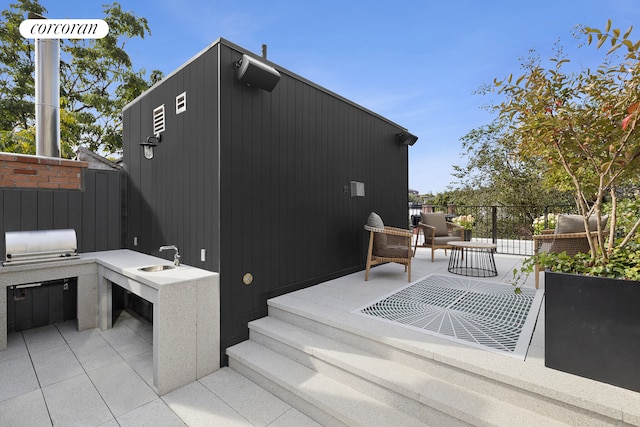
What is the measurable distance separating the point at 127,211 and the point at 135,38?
9.61 meters

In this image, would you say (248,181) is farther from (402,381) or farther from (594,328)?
(594,328)

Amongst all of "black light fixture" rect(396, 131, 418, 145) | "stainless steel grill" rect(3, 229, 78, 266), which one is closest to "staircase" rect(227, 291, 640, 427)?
"stainless steel grill" rect(3, 229, 78, 266)

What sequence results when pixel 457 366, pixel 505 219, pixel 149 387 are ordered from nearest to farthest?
pixel 457 366 → pixel 149 387 → pixel 505 219

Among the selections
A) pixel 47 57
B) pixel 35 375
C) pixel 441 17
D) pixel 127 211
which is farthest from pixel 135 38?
pixel 35 375

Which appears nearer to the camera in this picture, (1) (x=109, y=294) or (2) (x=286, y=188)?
(2) (x=286, y=188)

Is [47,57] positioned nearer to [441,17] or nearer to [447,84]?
[441,17]

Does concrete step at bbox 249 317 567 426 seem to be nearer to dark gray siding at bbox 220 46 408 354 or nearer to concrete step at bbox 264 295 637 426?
concrete step at bbox 264 295 637 426

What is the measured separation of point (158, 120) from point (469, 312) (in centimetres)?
417

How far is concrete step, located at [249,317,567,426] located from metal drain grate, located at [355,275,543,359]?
1.33 feet

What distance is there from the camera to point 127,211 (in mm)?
4270

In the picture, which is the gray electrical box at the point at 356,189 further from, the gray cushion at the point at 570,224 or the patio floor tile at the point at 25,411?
the patio floor tile at the point at 25,411

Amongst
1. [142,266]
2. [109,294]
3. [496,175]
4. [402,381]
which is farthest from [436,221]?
[496,175]

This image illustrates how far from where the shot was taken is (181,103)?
3137 millimetres

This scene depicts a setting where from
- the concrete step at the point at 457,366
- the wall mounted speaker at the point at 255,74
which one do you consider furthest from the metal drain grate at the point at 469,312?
the wall mounted speaker at the point at 255,74
